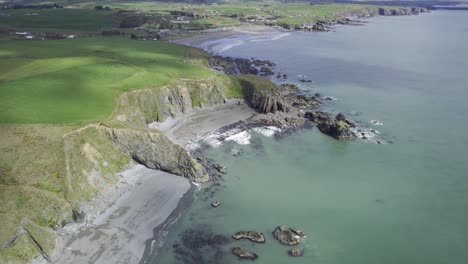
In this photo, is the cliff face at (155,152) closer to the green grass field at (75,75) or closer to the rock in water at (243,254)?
the green grass field at (75,75)

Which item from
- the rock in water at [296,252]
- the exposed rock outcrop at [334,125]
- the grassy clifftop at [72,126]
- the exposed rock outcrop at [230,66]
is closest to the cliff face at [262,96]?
the grassy clifftop at [72,126]

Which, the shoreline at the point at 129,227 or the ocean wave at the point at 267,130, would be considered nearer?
the shoreline at the point at 129,227

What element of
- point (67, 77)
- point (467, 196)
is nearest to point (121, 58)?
point (67, 77)

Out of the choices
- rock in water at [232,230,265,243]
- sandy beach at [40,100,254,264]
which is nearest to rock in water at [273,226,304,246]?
rock in water at [232,230,265,243]

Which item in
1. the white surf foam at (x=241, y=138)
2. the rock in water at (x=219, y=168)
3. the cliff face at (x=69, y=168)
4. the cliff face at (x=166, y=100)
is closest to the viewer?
the cliff face at (x=69, y=168)

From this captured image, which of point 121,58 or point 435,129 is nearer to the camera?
point 435,129

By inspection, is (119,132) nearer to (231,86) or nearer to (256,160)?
(256,160)

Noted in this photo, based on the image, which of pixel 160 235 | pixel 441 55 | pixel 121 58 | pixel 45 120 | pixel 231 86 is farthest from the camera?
pixel 441 55
